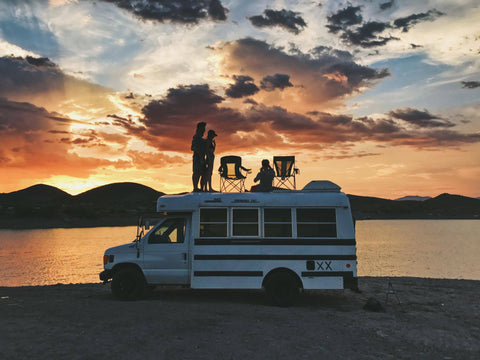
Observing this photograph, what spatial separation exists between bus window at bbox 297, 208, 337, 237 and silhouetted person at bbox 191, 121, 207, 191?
413 cm

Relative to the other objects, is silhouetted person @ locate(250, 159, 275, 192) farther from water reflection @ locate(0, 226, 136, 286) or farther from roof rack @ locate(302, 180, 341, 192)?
water reflection @ locate(0, 226, 136, 286)

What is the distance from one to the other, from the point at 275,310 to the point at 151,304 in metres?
3.29

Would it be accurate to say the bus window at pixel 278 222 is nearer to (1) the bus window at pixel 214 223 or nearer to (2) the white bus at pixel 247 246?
(2) the white bus at pixel 247 246

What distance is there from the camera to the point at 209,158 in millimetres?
13727

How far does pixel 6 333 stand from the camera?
818cm

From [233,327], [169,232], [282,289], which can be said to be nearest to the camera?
[233,327]

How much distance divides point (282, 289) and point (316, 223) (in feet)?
6.60

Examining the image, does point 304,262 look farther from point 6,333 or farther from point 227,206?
point 6,333

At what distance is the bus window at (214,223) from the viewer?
36.2 feet

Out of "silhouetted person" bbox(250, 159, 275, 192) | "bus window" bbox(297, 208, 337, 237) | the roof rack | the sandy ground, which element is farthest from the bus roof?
the sandy ground

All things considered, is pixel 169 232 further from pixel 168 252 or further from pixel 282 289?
pixel 282 289

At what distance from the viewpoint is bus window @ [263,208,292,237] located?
10.9 metres

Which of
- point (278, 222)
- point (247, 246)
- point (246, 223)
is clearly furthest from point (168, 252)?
point (278, 222)

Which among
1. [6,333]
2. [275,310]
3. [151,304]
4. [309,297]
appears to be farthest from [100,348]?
[309,297]
